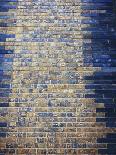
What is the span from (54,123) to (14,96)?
0.73m

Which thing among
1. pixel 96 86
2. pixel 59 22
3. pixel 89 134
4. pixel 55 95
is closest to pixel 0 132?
pixel 55 95

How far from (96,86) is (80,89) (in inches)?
10.0

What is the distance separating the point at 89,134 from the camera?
12.9 feet

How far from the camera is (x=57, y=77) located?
4293 mm

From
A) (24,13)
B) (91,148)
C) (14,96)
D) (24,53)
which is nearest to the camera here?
(91,148)

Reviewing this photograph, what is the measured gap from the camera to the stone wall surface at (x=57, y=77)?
12.8 feet

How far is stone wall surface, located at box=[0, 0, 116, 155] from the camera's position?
154 inches

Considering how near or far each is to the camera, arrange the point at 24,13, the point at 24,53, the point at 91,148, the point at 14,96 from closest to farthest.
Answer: the point at 91,148 → the point at 14,96 → the point at 24,53 → the point at 24,13

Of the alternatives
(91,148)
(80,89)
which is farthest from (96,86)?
(91,148)

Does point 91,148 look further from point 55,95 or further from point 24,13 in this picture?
point 24,13

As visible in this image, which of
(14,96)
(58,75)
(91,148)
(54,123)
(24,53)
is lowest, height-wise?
(91,148)

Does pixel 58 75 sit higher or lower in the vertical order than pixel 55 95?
higher

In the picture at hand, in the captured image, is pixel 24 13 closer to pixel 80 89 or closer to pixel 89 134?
pixel 80 89

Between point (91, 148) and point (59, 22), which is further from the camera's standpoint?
point (59, 22)
